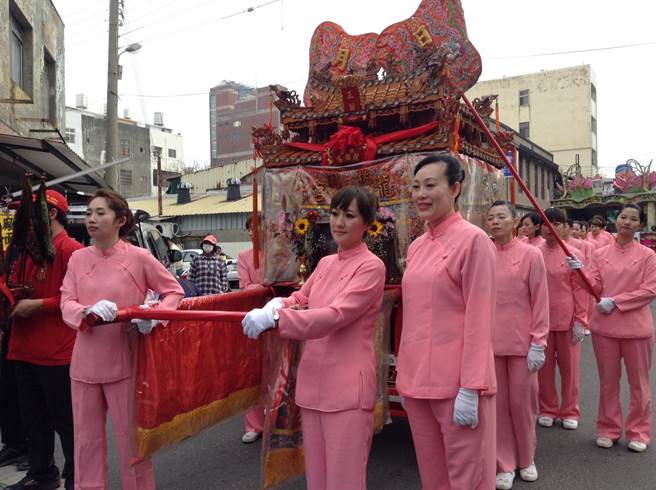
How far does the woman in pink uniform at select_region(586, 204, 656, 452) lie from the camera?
167 inches

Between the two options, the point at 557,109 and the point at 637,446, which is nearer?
the point at 637,446

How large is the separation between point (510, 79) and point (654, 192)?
16.0m

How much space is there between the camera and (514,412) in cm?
372

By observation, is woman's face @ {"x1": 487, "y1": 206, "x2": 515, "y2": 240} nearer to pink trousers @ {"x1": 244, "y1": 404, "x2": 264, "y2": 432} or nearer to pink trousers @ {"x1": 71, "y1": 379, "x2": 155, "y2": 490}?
pink trousers @ {"x1": 244, "y1": 404, "x2": 264, "y2": 432}

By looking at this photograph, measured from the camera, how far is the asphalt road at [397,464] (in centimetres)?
371

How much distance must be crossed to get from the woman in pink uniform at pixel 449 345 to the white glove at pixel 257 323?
615mm

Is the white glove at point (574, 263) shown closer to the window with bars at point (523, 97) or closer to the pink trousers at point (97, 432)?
the pink trousers at point (97, 432)

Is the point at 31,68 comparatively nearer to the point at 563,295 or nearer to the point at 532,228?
the point at 532,228

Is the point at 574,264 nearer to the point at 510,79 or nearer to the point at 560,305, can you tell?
the point at 560,305

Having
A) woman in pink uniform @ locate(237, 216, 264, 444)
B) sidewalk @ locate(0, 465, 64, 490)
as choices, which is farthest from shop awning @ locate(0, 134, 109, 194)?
sidewalk @ locate(0, 465, 64, 490)

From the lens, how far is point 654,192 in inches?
1003

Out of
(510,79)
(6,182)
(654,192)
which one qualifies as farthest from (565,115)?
(6,182)

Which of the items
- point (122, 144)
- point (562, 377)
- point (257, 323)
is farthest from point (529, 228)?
point (122, 144)

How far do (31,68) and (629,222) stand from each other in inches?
386
